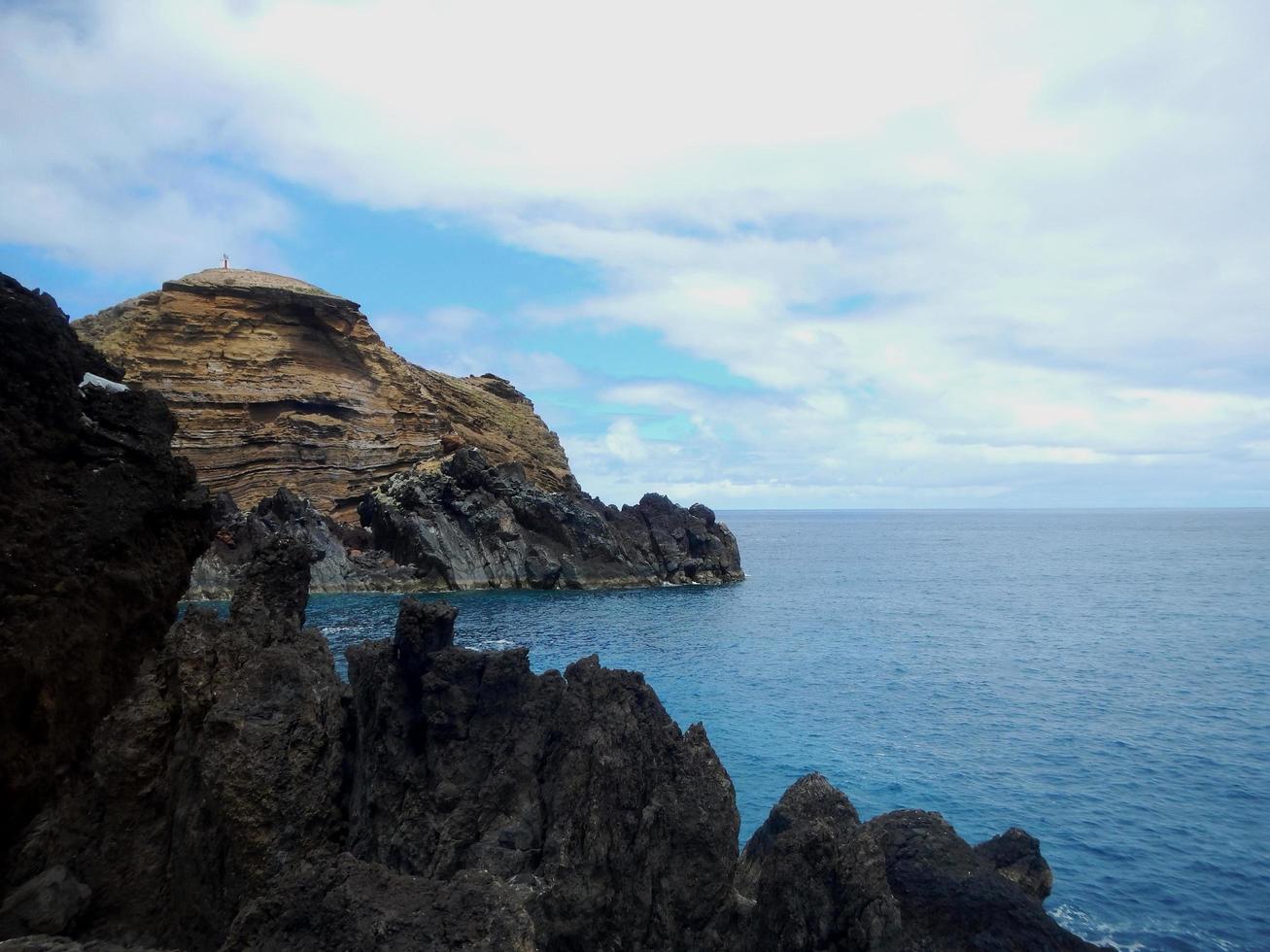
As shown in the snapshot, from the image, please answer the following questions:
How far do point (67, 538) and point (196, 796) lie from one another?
3297mm

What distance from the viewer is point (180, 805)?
9.08 metres

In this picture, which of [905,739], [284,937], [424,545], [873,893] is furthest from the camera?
[424,545]

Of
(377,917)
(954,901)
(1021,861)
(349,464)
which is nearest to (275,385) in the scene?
(349,464)

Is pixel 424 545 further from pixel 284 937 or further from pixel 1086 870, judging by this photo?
pixel 284 937

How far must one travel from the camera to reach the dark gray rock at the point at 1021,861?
538 inches

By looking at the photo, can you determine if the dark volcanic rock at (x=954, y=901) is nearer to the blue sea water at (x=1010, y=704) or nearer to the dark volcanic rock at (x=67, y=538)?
the blue sea water at (x=1010, y=704)

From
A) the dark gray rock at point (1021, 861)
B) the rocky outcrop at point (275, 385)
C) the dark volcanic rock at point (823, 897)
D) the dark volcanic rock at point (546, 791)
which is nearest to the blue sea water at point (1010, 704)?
the dark gray rock at point (1021, 861)

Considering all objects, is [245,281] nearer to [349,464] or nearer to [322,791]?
[349,464]

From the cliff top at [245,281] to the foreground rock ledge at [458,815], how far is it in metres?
68.8

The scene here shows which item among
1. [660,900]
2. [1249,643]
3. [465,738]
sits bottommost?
[1249,643]

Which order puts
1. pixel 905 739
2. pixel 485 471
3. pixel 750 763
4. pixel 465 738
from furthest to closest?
1. pixel 485 471
2. pixel 905 739
3. pixel 750 763
4. pixel 465 738

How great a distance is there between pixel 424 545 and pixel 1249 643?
5454 cm

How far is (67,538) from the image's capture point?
24.3ft

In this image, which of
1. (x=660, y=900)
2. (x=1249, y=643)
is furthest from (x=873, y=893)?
(x=1249, y=643)
